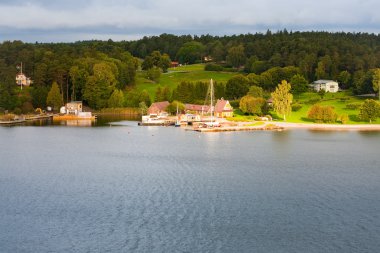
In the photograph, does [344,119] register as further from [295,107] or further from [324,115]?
[295,107]

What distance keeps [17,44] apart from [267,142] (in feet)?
270

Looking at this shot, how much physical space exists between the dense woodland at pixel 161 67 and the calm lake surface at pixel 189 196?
128 ft

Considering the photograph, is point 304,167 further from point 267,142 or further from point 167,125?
point 167,125

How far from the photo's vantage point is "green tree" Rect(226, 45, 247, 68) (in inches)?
5251

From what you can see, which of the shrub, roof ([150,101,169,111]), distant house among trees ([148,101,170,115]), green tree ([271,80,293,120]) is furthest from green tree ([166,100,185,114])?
the shrub

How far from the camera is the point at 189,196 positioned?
32.2m

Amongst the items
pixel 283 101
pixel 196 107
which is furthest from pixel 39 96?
pixel 283 101

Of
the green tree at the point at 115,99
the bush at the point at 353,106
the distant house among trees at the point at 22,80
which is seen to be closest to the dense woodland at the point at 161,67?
the green tree at the point at 115,99

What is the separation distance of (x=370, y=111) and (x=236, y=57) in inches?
2447

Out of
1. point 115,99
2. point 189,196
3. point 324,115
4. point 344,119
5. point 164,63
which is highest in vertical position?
point 164,63

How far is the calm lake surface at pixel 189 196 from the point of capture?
2456 cm

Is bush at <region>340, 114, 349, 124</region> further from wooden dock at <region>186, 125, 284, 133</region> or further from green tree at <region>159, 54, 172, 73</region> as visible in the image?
green tree at <region>159, 54, 172, 73</region>

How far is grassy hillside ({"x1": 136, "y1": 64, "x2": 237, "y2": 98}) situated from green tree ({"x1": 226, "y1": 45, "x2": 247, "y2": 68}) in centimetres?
541

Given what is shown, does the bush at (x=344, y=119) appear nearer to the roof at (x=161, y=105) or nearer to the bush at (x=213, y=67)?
the roof at (x=161, y=105)
